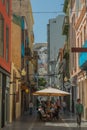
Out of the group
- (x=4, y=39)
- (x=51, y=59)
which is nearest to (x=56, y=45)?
(x=51, y=59)

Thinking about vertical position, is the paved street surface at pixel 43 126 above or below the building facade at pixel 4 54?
below

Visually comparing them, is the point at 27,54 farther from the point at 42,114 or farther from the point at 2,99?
the point at 2,99

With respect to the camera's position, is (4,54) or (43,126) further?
(43,126)

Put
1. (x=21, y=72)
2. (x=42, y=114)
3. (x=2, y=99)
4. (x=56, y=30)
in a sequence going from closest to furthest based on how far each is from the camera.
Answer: (x=2, y=99) → (x=42, y=114) → (x=21, y=72) → (x=56, y=30)

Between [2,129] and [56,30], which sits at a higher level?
[56,30]

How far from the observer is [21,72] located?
160 ft

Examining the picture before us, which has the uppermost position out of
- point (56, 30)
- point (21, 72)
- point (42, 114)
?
point (56, 30)

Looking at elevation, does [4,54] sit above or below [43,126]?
above

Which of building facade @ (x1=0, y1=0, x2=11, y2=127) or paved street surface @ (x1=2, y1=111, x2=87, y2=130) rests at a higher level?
building facade @ (x1=0, y1=0, x2=11, y2=127)

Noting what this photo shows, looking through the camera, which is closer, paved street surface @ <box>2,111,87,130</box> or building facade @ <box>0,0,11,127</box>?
paved street surface @ <box>2,111,87,130</box>

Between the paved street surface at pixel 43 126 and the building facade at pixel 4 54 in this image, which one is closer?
the paved street surface at pixel 43 126

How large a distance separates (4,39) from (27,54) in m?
31.4

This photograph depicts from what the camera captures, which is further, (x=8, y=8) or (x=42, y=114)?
(x=42, y=114)

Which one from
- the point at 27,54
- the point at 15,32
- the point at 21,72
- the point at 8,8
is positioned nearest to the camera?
the point at 8,8
